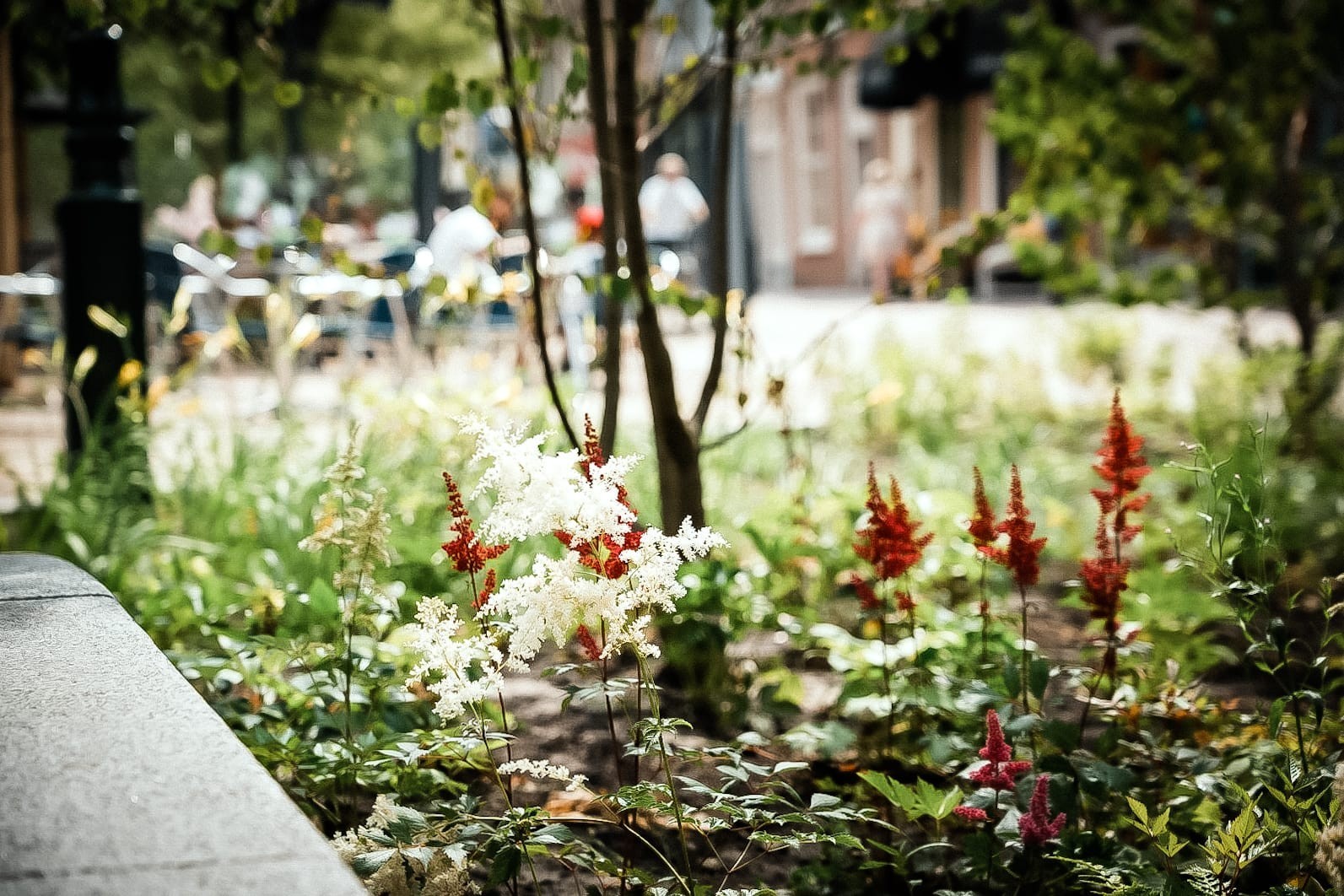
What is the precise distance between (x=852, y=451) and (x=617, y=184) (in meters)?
3.33

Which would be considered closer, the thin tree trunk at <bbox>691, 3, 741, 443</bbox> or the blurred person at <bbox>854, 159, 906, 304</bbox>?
the thin tree trunk at <bbox>691, 3, 741, 443</bbox>

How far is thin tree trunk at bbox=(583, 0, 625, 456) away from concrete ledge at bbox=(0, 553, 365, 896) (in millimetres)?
1609

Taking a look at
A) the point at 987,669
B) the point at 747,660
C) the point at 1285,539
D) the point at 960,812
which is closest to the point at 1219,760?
the point at 987,669

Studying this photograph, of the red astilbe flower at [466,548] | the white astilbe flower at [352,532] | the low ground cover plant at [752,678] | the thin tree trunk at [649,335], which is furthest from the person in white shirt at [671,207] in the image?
the red astilbe flower at [466,548]

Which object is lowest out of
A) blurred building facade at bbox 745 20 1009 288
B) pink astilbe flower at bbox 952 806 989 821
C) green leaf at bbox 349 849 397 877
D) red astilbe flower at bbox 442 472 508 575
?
pink astilbe flower at bbox 952 806 989 821

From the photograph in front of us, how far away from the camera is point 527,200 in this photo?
10.6ft

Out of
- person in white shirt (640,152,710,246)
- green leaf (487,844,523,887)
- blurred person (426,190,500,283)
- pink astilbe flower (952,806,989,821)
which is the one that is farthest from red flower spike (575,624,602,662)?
person in white shirt (640,152,710,246)

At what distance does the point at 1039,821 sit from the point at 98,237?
12.7 ft

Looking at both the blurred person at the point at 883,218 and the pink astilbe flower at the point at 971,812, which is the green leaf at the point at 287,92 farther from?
the blurred person at the point at 883,218

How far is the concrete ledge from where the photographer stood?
111 cm

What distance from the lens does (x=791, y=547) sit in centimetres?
342

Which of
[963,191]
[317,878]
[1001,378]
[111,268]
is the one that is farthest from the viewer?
[963,191]

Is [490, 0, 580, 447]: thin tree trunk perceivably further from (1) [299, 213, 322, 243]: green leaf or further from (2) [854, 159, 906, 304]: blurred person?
(2) [854, 159, 906, 304]: blurred person

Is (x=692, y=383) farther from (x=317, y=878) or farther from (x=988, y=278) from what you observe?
(x=988, y=278)
